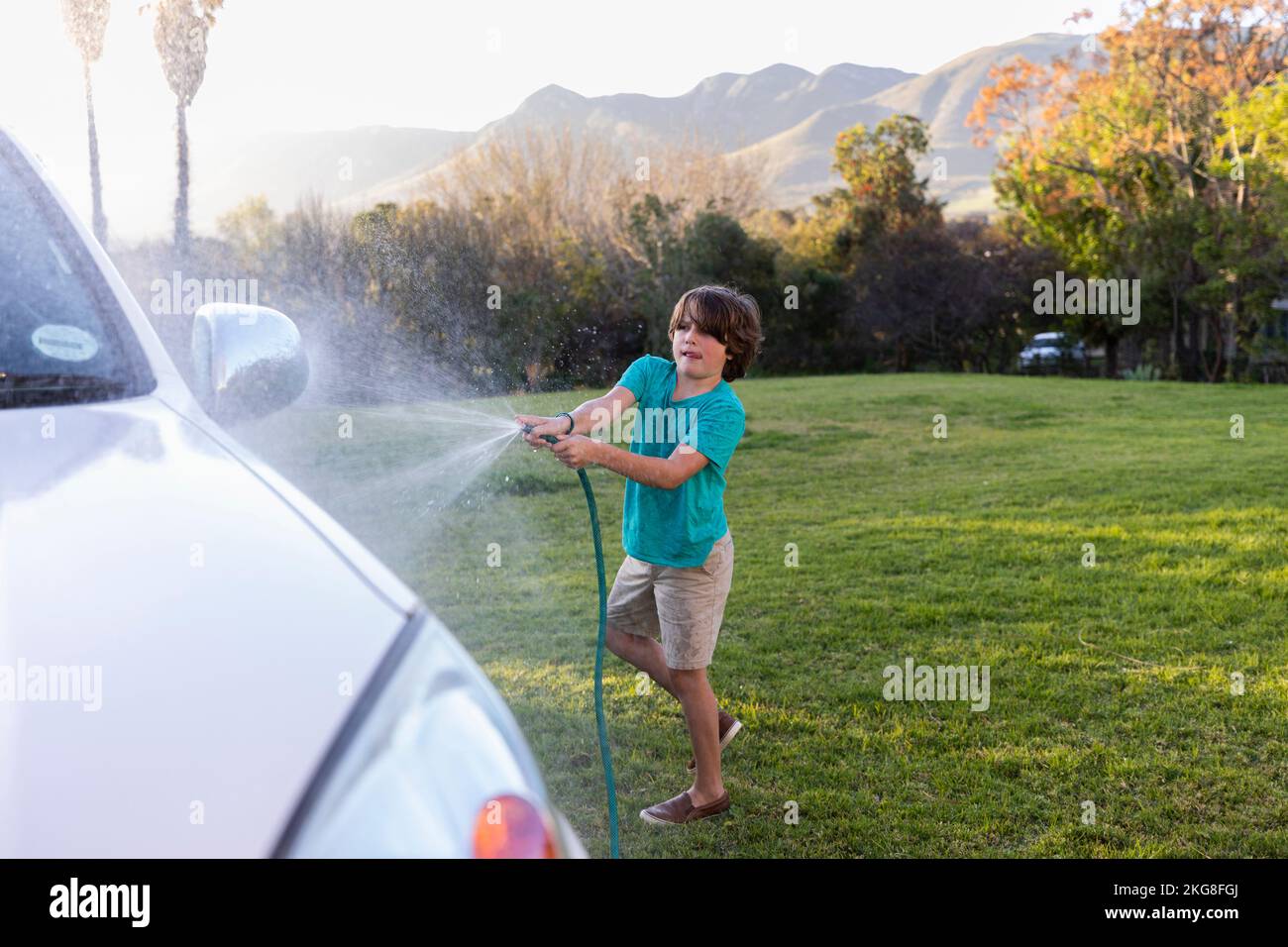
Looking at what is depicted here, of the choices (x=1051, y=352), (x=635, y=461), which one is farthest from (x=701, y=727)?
(x=1051, y=352)

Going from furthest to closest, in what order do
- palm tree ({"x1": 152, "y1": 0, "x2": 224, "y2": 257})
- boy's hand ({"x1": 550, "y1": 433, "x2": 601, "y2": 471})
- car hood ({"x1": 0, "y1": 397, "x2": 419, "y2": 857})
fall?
palm tree ({"x1": 152, "y1": 0, "x2": 224, "y2": 257}) → boy's hand ({"x1": 550, "y1": 433, "x2": 601, "y2": 471}) → car hood ({"x1": 0, "y1": 397, "x2": 419, "y2": 857})

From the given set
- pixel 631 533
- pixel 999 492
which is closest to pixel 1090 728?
pixel 631 533

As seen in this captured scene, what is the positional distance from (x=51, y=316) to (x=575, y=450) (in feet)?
4.41

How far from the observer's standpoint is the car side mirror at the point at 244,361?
2254 millimetres

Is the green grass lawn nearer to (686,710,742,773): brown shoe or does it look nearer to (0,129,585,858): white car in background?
(686,710,742,773): brown shoe

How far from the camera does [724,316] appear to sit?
346 centimetres

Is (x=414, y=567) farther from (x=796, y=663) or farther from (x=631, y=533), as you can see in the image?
(x=631, y=533)

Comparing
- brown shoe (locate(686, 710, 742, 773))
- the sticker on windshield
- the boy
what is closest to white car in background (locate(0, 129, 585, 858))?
the sticker on windshield

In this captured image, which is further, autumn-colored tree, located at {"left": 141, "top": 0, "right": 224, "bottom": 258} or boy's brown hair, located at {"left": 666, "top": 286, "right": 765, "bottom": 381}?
autumn-colored tree, located at {"left": 141, "top": 0, "right": 224, "bottom": 258}

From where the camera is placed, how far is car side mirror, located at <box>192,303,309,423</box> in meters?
2.25

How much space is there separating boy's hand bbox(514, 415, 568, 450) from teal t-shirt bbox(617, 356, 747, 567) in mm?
474

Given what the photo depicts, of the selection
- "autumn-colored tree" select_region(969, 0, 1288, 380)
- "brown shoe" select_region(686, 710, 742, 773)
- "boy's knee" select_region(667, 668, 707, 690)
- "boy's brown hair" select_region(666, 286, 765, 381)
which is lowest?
"brown shoe" select_region(686, 710, 742, 773)
